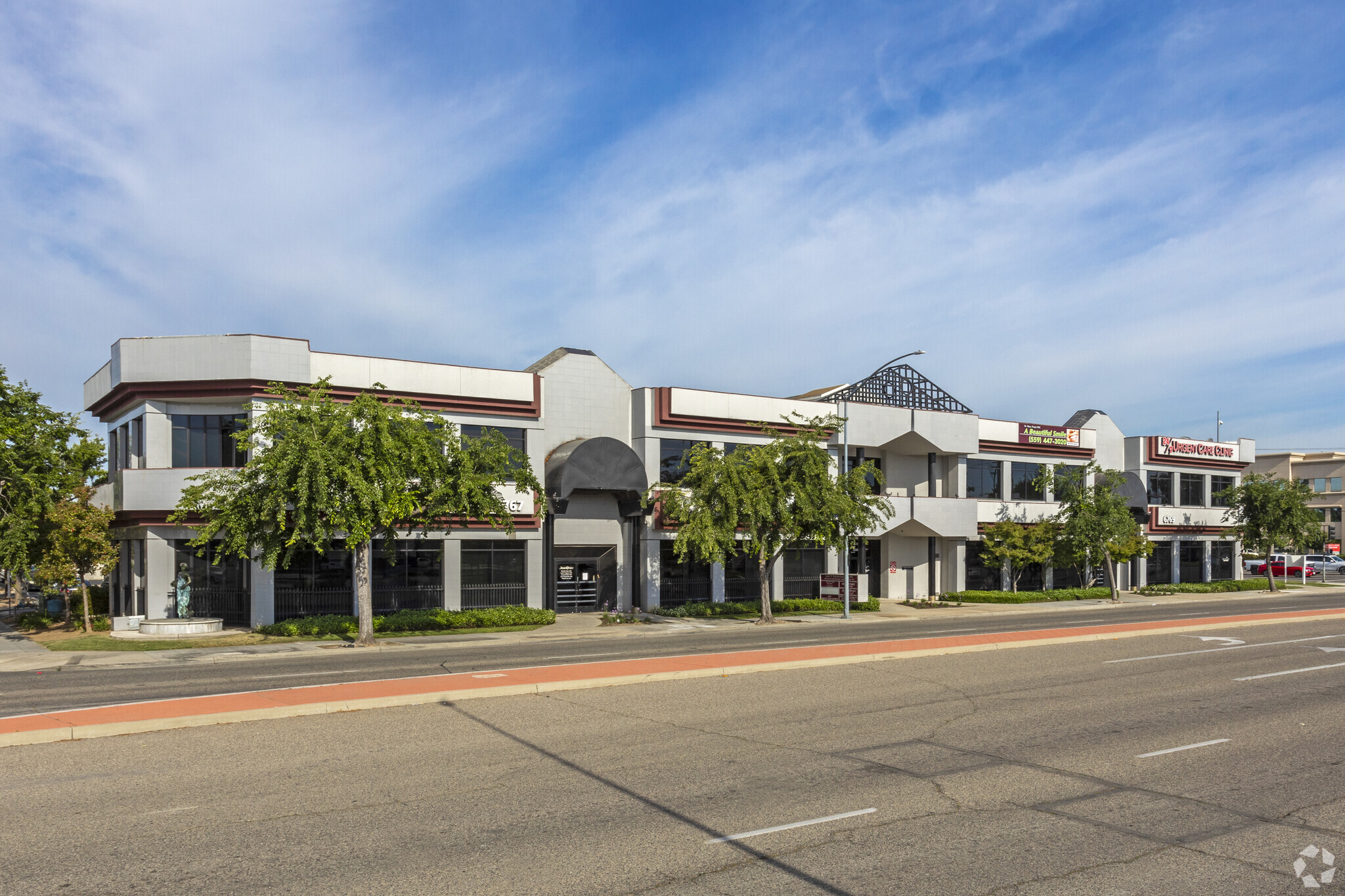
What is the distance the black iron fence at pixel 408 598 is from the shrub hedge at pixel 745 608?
A: 7926 millimetres

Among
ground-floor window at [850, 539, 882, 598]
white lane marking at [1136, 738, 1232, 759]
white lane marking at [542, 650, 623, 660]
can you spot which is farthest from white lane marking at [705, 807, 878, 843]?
ground-floor window at [850, 539, 882, 598]

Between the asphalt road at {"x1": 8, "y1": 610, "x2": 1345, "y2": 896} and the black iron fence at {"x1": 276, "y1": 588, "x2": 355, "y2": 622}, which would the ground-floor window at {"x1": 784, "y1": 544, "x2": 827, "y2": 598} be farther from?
the asphalt road at {"x1": 8, "y1": 610, "x2": 1345, "y2": 896}

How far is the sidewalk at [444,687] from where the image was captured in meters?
12.9

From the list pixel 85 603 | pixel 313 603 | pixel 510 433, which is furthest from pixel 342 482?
pixel 85 603

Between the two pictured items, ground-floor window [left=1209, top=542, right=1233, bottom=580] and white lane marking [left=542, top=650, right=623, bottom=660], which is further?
ground-floor window [left=1209, top=542, right=1233, bottom=580]

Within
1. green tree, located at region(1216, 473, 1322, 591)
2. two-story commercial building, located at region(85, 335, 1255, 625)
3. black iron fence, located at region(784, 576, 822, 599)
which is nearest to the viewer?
two-story commercial building, located at region(85, 335, 1255, 625)

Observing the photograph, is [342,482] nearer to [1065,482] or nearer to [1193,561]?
[1065,482]

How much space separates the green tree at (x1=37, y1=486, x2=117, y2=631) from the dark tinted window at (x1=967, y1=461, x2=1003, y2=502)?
35.3 meters

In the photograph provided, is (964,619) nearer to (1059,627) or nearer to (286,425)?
(1059,627)

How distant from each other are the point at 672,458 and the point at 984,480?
17520 mm

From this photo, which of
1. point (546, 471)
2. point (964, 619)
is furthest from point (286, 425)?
point (964, 619)

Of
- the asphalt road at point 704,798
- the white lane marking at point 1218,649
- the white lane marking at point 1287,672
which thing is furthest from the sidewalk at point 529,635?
the asphalt road at point 704,798

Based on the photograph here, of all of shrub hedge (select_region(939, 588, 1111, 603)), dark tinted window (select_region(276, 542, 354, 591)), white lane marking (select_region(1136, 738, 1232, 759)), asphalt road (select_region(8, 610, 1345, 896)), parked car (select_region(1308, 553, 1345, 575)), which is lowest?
parked car (select_region(1308, 553, 1345, 575))

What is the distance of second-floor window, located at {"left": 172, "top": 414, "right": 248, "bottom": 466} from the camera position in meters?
30.5
